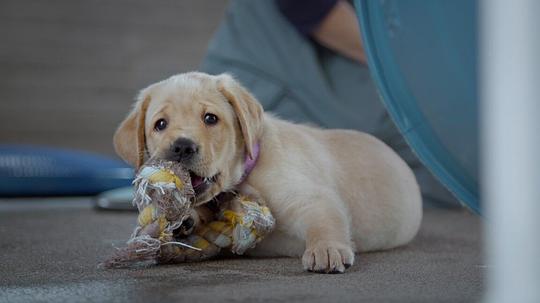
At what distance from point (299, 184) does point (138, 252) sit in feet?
1.35

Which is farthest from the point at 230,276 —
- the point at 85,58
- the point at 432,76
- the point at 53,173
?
the point at 85,58

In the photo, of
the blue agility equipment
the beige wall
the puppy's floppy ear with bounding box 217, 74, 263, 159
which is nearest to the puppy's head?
the puppy's floppy ear with bounding box 217, 74, 263, 159

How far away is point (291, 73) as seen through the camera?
3.33 meters

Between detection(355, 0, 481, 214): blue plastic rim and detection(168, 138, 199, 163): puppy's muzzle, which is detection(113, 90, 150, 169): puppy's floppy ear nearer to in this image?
detection(168, 138, 199, 163): puppy's muzzle

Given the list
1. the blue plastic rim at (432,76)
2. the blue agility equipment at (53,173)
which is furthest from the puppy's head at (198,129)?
the blue agility equipment at (53,173)

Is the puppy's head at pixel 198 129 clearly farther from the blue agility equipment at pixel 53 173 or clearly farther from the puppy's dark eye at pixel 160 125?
the blue agility equipment at pixel 53 173

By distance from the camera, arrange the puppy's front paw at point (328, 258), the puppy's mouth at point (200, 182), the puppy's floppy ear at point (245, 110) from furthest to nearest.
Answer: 1. the puppy's floppy ear at point (245, 110)
2. the puppy's mouth at point (200, 182)
3. the puppy's front paw at point (328, 258)

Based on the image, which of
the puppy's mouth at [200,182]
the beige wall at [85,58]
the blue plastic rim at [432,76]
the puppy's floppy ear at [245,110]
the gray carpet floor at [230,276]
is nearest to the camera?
the gray carpet floor at [230,276]

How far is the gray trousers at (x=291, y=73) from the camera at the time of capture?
3303 millimetres

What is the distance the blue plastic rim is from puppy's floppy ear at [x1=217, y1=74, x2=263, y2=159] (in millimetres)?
315

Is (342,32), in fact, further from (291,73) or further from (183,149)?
(183,149)

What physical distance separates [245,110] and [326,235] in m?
0.33

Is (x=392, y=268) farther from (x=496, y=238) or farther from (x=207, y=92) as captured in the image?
(x=496, y=238)

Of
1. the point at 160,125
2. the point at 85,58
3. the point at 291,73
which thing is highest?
the point at 160,125
